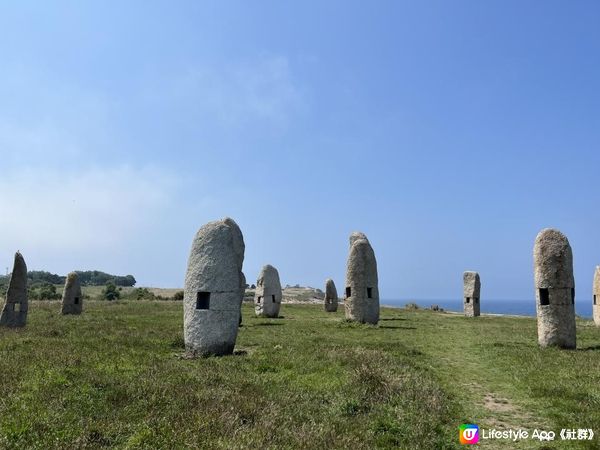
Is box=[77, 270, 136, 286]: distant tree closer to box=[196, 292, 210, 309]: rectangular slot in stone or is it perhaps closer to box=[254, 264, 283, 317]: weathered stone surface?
box=[254, 264, 283, 317]: weathered stone surface

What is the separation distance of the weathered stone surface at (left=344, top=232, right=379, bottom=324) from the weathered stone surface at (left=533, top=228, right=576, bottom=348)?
34.2ft

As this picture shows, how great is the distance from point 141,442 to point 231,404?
2.27 m

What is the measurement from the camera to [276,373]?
13258 mm

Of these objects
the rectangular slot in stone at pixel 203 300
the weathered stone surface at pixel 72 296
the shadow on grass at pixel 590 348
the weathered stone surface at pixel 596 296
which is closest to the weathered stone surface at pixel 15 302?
the weathered stone surface at pixel 72 296

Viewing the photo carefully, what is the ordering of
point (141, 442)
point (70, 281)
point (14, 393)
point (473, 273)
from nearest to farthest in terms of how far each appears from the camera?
point (141, 442)
point (14, 393)
point (70, 281)
point (473, 273)

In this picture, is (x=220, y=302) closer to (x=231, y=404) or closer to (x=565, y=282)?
(x=231, y=404)

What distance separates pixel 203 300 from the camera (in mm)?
16922

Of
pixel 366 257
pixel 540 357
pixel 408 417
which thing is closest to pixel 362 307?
pixel 366 257

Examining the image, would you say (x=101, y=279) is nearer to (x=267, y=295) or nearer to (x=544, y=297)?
(x=267, y=295)

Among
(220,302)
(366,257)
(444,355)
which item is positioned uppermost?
(366,257)

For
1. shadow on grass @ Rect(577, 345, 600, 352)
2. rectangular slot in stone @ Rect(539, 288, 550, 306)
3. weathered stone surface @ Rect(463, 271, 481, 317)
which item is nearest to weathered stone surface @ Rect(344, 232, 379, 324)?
rectangular slot in stone @ Rect(539, 288, 550, 306)

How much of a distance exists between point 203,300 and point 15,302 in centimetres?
1472

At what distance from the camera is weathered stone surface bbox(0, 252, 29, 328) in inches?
1001

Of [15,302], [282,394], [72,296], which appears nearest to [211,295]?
[282,394]
